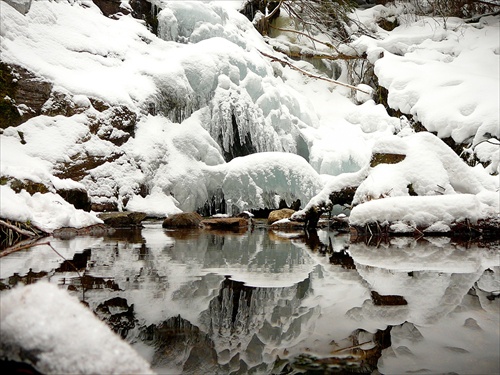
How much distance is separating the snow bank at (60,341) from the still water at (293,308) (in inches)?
17.1

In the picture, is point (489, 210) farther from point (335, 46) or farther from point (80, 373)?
point (335, 46)

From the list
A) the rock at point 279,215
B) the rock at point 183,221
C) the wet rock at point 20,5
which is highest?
the wet rock at point 20,5

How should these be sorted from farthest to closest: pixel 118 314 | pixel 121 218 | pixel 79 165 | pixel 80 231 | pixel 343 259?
pixel 79 165 < pixel 121 218 < pixel 80 231 < pixel 343 259 < pixel 118 314

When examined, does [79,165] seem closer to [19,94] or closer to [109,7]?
[19,94]

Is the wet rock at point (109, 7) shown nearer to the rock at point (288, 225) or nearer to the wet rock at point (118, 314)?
the rock at point (288, 225)

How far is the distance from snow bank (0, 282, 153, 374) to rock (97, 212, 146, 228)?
21.6 feet

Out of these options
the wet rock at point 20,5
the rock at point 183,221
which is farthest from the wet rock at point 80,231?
the wet rock at point 20,5

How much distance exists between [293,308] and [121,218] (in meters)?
6.04

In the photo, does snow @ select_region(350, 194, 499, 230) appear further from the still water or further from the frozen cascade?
the frozen cascade

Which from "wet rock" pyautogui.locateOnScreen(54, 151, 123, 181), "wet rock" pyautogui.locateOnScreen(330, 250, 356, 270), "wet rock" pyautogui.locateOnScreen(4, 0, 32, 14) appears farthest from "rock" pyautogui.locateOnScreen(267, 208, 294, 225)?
"wet rock" pyautogui.locateOnScreen(4, 0, 32, 14)

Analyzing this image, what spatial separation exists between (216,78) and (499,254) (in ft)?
28.5

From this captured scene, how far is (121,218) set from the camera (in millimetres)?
7219

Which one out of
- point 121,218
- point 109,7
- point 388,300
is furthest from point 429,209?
Result: point 109,7

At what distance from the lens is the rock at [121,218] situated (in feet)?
23.2
